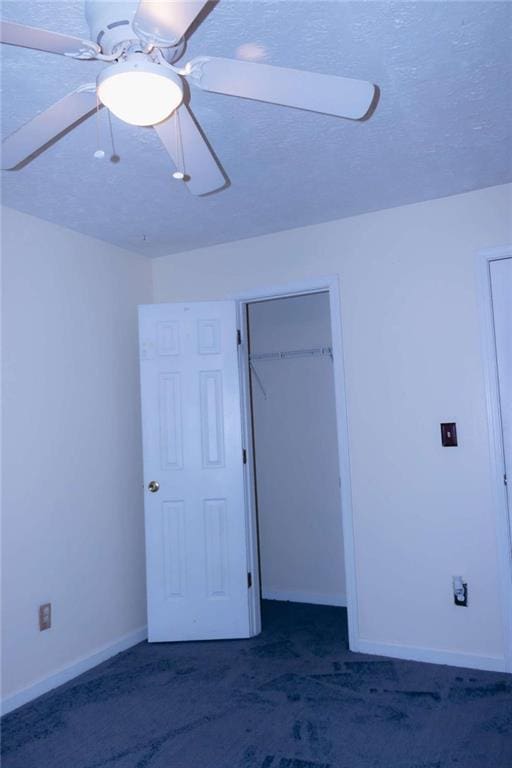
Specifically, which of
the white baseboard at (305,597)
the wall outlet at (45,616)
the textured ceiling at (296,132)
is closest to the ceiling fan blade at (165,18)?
the textured ceiling at (296,132)

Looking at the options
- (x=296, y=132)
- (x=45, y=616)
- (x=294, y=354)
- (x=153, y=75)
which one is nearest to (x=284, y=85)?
(x=153, y=75)

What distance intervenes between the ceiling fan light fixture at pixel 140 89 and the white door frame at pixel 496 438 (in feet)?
7.06

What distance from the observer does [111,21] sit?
1374mm

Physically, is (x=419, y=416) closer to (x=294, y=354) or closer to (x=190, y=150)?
(x=294, y=354)

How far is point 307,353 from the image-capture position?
4484 mm

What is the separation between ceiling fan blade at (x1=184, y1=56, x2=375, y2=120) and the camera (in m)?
1.42

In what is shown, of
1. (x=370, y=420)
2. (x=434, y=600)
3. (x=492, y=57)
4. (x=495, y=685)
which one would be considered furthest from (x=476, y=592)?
(x=492, y=57)

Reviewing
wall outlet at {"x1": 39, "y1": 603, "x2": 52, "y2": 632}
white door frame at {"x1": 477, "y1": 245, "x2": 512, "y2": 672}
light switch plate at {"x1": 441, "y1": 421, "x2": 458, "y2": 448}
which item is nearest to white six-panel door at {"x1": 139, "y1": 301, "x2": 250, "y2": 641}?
wall outlet at {"x1": 39, "y1": 603, "x2": 52, "y2": 632}

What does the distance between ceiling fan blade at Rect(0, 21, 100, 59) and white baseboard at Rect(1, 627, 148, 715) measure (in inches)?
107

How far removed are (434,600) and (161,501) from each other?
1670 millimetres

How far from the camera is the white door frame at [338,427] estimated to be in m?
3.36

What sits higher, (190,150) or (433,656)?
(190,150)

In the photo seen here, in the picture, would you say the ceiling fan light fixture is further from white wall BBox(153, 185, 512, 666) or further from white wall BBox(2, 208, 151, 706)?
white wall BBox(153, 185, 512, 666)

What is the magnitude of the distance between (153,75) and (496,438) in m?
2.43
